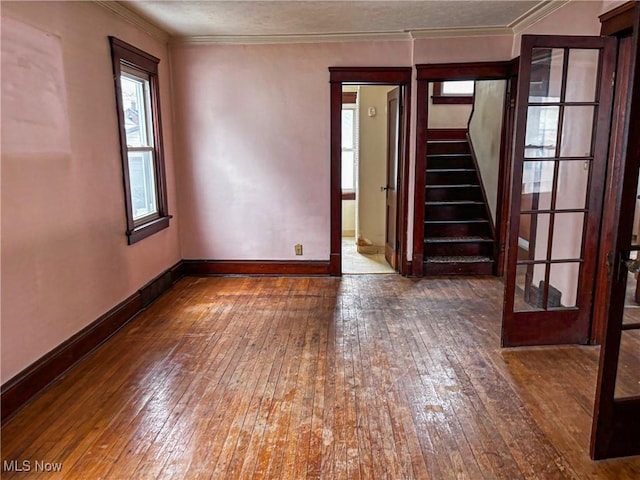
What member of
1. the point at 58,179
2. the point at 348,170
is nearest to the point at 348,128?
the point at 348,170

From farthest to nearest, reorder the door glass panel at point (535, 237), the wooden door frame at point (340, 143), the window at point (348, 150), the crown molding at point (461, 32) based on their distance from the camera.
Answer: the window at point (348, 150), the wooden door frame at point (340, 143), the crown molding at point (461, 32), the door glass panel at point (535, 237)

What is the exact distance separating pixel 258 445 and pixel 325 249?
3.10m

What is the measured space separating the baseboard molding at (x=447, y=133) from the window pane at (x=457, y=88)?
58 cm

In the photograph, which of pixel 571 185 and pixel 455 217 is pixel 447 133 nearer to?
pixel 455 217

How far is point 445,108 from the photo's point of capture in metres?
6.86

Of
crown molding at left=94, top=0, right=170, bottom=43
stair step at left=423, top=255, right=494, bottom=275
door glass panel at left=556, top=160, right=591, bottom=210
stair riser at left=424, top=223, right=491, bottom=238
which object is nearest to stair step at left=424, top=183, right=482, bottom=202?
stair riser at left=424, top=223, right=491, bottom=238

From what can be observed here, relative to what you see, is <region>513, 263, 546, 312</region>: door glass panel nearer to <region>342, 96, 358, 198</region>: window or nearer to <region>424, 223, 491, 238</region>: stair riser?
<region>424, 223, 491, 238</region>: stair riser

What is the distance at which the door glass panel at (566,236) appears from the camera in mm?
3215

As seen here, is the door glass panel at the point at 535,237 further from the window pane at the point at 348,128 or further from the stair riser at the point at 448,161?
the window pane at the point at 348,128

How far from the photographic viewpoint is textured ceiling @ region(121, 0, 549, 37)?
369 centimetres

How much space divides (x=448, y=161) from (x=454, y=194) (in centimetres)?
64

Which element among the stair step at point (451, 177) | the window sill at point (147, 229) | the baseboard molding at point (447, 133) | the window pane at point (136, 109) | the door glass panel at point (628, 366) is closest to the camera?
the door glass panel at point (628, 366)

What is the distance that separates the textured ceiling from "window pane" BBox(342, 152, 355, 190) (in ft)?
10.1

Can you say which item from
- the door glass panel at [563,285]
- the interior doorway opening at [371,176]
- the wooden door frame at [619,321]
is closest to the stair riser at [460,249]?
the interior doorway opening at [371,176]
